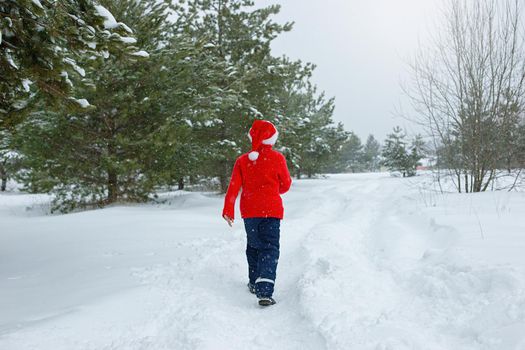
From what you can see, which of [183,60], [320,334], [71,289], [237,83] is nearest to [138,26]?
[183,60]

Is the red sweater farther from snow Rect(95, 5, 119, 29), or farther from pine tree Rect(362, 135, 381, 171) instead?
pine tree Rect(362, 135, 381, 171)

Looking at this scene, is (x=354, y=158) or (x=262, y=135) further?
(x=354, y=158)

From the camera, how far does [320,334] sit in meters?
2.65

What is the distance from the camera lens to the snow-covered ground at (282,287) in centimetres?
261

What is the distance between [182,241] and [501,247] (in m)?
4.49

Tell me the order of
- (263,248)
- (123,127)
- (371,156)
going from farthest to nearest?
(371,156) < (123,127) < (263,248)

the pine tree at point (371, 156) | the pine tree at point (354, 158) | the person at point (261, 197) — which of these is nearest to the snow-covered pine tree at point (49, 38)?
the person at point (261, 197)

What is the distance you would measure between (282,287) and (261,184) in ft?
3.82

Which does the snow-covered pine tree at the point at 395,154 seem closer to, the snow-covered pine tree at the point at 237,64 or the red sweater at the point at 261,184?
the snow-covered pine tree at the point at 237,64

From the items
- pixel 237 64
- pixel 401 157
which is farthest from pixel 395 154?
pixel 237 64

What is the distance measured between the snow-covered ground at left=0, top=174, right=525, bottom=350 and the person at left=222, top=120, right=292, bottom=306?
42 cm

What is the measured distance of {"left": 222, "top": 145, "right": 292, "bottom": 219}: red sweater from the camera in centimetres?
380

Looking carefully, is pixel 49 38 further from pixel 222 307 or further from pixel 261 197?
pixel 222 307

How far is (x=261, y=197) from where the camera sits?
380cm
